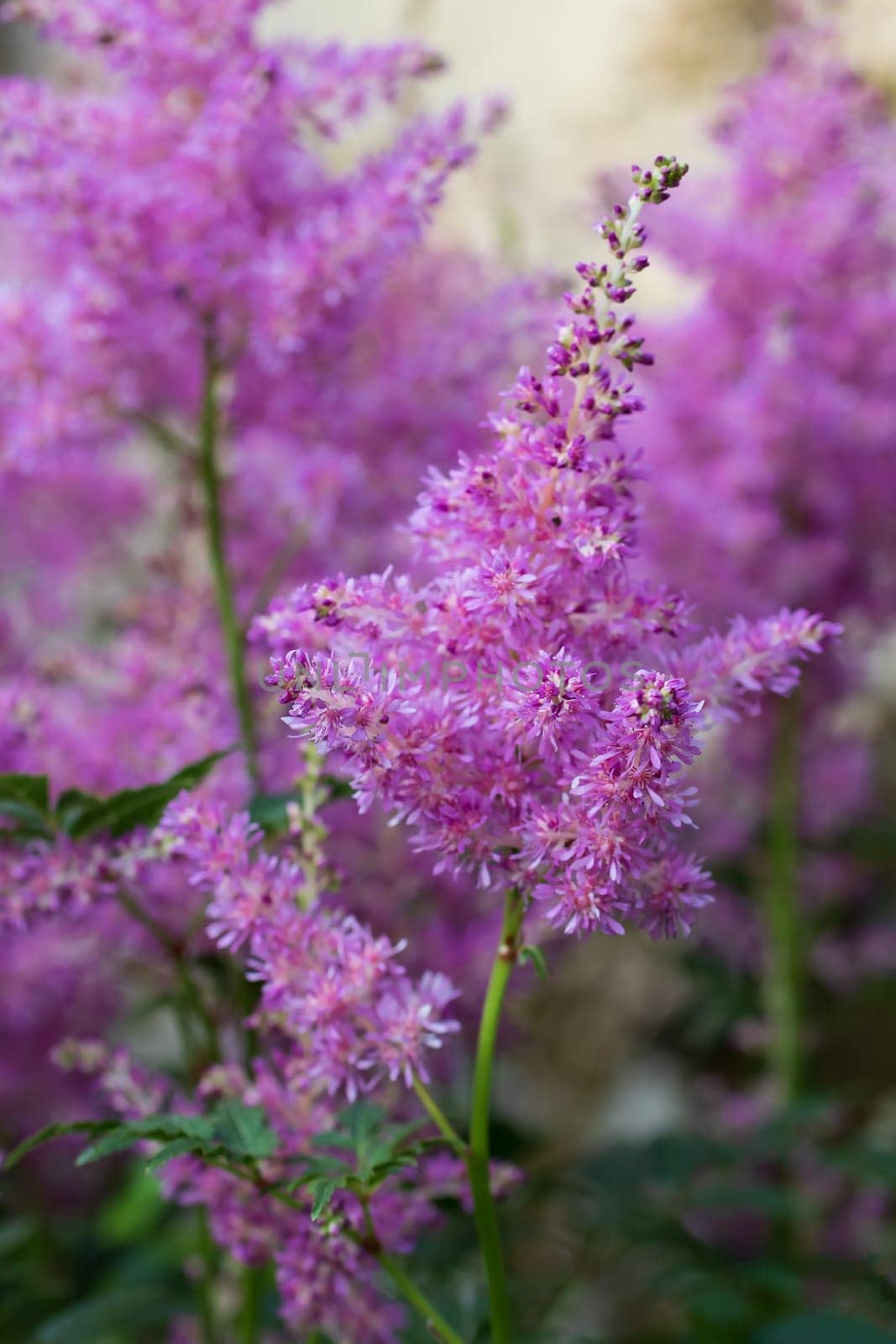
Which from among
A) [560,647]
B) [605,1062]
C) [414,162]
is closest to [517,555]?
[560,647]

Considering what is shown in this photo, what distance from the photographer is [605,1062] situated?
6.07 ft

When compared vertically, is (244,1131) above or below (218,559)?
below

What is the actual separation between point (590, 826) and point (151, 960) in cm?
51

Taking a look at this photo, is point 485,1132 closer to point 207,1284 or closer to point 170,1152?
point 170,1152

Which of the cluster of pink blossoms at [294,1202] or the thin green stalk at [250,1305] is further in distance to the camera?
the thin green stalk at [250,1305]

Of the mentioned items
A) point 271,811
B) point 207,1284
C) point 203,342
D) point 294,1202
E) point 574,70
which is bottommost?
point 207,1284

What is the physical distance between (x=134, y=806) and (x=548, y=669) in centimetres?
24

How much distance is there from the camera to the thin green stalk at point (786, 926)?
1.16 m

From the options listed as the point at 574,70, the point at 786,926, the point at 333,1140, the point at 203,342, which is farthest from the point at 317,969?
the point at 574,70

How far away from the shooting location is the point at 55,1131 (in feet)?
1.58

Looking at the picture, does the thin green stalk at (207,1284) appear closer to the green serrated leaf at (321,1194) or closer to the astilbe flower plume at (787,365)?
the green serrated leaf at (321,1194)

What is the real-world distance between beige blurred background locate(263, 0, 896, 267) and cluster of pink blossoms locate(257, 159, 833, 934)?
109cm

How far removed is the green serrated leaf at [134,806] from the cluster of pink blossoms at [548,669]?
11cm

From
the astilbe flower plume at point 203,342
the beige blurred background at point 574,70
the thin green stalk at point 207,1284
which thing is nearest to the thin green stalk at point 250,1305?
the thin green stalk at point 207,1284
